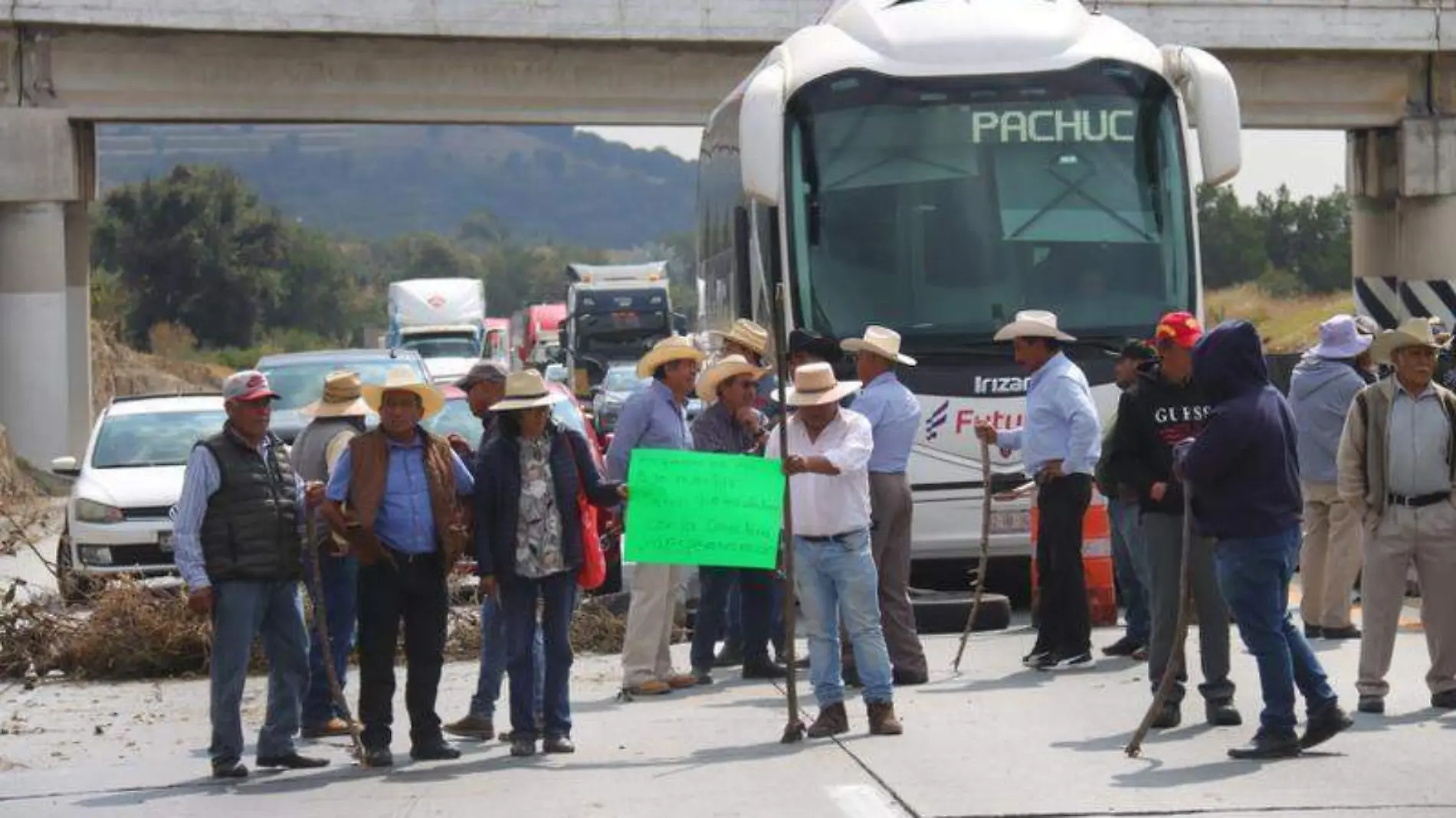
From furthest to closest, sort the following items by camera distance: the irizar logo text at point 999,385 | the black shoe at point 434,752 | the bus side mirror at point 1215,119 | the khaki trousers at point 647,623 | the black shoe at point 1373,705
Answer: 1. the bus side mirror at point 1215,119
2. the irizar logo text at point 999,385
3. the khaki trousers at point 647,623
4. the black shoe at point 1373,705
5. the black shoe at point 434,752

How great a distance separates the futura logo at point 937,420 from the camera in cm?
1775

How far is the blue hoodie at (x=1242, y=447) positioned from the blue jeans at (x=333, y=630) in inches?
168

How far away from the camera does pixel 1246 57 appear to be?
42.8 meters

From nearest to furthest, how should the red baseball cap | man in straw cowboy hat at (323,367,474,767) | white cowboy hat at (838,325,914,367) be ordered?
man in straw cowboy hat at (323,367,474,767)
the red baseball cap
white cowboy hat at (838,325,914,367)

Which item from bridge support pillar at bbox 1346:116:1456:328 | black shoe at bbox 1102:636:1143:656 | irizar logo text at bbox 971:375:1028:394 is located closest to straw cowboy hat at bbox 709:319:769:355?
irizar logo text at bbox 971:375:1028:394

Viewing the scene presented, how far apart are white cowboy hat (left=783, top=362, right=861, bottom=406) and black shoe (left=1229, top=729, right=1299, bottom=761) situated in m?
2.46

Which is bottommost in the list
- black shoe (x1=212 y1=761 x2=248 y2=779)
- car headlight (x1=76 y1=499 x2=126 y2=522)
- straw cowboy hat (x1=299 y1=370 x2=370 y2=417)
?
black shoe (x1=212 y1=761 x2=248 y2=779)

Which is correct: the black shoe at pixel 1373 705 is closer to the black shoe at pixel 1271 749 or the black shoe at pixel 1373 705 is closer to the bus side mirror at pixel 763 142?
the black shoe at pixel 1271 749

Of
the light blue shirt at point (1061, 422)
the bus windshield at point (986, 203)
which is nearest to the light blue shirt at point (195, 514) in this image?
the light blue shirt at point (1061, 422)

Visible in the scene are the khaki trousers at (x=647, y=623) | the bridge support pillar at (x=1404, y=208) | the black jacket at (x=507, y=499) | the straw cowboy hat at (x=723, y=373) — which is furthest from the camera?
the bridge support pillar at (x=1404, y=208)

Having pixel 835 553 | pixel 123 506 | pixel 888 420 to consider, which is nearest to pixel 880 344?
pixel 888 420

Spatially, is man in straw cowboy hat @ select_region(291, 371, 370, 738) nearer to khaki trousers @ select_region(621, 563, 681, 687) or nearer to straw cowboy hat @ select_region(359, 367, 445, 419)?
straw cowboy hat @ select_region(359, 367, 445, 419)

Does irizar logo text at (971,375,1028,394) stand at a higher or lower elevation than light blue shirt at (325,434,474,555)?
higher

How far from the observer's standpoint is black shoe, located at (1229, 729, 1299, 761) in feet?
37.4
